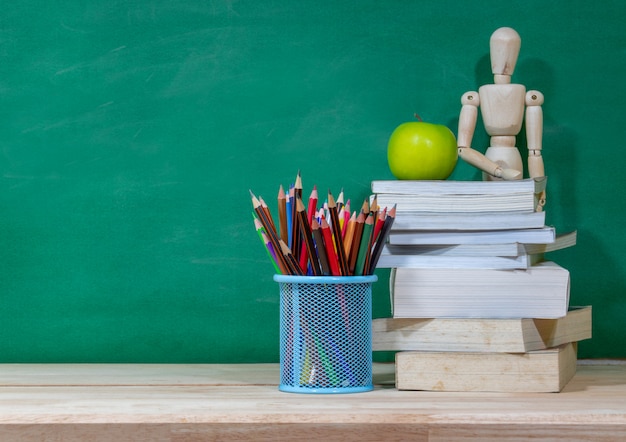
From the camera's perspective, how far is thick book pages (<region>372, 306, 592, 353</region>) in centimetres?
106

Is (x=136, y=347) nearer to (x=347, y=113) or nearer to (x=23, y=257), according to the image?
(x=23, y=257)

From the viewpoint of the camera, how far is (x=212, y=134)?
141cm

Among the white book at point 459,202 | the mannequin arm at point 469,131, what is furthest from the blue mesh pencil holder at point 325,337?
the mannequin arm at point 469,131

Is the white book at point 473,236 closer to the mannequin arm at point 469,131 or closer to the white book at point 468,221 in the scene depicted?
the white book at point 468,221

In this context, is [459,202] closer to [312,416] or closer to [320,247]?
[320,247]

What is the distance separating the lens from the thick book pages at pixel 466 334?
3.48 feet

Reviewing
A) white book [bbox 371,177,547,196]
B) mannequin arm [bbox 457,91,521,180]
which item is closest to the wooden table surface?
white book [bbox 371,177,547,196]

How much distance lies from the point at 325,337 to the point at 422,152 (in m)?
0.31

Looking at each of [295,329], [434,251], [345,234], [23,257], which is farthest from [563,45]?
[23,257]

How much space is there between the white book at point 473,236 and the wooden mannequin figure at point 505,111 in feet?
0.64

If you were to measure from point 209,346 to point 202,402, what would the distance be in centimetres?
44

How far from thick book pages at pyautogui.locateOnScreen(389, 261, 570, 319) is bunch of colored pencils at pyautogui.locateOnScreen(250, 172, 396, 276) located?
0.22ft

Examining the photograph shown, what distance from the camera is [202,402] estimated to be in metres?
0.97

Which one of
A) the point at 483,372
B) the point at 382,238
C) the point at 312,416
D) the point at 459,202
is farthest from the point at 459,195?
the point at 312,416
